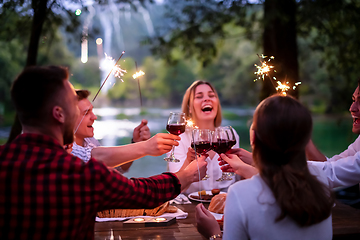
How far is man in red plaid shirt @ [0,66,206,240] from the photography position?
110 cm

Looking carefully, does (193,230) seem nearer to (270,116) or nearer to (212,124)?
(270,116)

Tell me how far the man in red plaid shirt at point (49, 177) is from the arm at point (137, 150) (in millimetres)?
538

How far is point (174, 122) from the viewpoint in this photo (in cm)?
212

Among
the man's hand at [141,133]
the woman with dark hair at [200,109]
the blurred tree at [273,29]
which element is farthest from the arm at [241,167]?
the blurred tree at [273,29]

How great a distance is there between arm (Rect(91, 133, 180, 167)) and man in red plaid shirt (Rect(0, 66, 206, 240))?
54 cm

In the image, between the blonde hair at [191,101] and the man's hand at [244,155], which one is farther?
the blonde hair at [191,101]

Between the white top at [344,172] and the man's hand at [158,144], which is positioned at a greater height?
the man's hand at [158,144]

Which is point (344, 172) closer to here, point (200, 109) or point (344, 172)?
point (344, 172)

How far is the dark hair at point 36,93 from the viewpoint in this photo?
121 cm

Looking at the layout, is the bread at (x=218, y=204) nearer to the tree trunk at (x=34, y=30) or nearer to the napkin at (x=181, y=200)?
the napkin at (x=181, y=200)

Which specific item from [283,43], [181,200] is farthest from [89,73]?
[181,200]

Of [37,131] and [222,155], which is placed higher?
[37,131]

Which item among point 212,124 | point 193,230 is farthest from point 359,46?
point 193,230

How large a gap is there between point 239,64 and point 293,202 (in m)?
22.2
